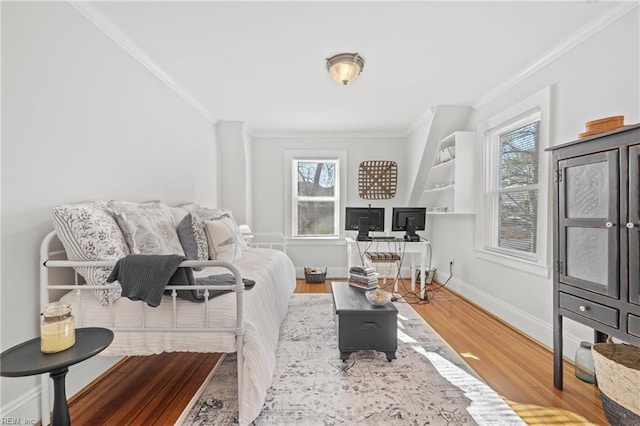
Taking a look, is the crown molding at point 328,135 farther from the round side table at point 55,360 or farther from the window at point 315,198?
the round side table at point 55,360

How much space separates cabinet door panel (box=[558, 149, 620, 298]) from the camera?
1.59 meters

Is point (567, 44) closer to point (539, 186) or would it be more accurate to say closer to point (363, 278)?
point (539, 186)

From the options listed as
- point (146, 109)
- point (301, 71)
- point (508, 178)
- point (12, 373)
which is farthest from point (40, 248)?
point (508, 178)

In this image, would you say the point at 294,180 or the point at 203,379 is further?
the point at 294,180

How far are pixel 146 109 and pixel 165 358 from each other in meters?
2.08

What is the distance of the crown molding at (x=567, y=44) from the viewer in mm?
1952

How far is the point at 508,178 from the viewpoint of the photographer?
10.4 ft

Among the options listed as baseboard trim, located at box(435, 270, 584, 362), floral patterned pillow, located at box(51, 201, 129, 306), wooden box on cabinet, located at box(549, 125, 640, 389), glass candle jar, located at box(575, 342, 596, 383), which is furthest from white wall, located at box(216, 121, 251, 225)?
glass candle jar, located at box(575, 342, 596, 383)

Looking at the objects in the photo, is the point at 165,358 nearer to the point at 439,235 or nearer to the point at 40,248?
the point at 40,248

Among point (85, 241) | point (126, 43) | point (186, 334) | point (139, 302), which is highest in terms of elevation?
point (126, 43)

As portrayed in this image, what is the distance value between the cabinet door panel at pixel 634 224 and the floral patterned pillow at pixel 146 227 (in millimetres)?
2688

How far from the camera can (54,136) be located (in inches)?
69.8

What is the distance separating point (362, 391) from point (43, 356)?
160 centimetres

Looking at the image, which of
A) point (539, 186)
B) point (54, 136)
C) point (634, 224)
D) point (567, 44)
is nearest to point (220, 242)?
point (54, 136)
